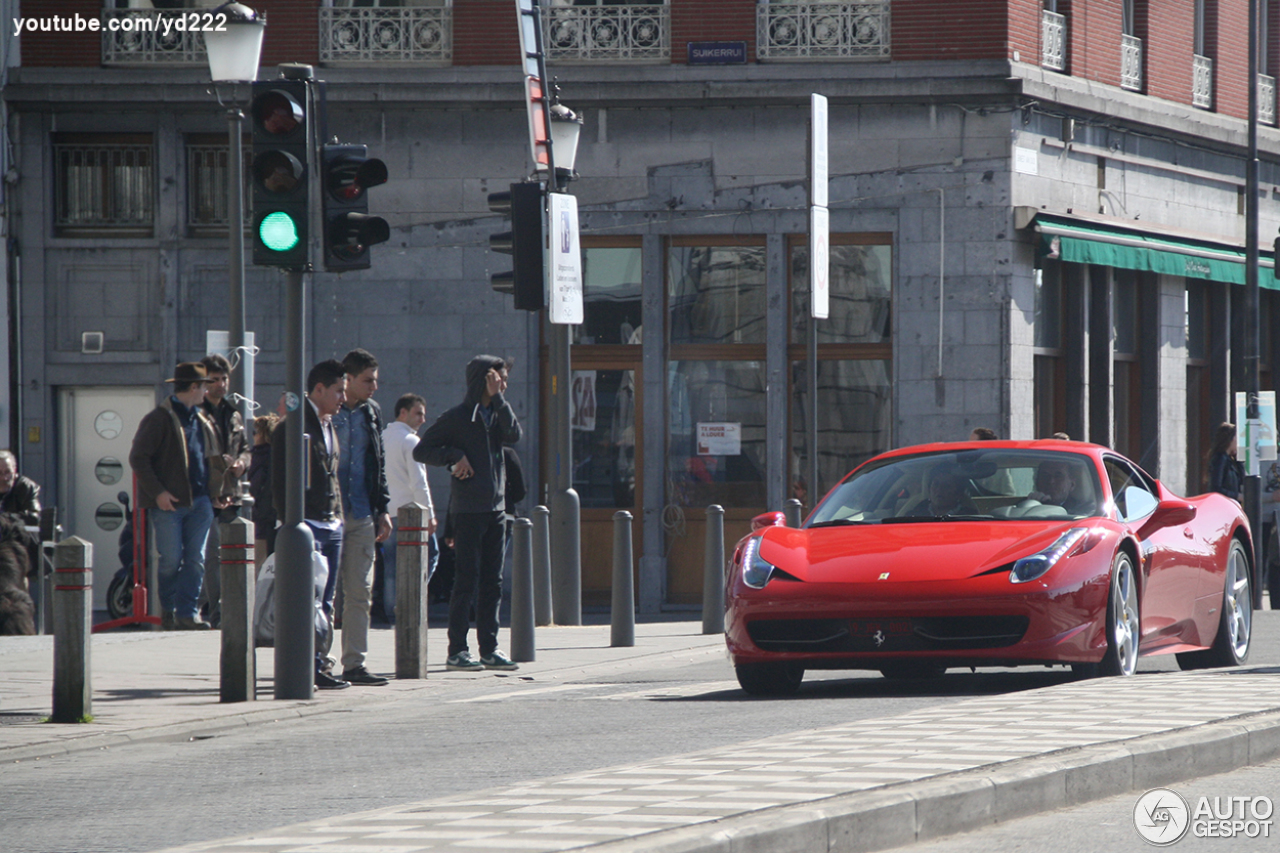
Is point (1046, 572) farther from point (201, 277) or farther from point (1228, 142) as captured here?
point (1228, 142)

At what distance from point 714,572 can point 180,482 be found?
419cm

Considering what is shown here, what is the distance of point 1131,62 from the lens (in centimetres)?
2391

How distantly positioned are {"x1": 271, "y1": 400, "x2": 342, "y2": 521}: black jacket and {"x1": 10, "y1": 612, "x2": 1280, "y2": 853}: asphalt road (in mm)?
1177

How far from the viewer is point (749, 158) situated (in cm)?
2109

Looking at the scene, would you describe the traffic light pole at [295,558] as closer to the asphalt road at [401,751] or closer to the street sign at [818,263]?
the asphalt road at [401,751]

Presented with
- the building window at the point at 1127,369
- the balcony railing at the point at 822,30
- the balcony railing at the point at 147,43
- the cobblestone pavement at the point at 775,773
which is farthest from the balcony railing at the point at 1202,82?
the cobblestone pavement at the point at 775,773

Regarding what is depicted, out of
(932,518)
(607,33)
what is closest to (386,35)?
(607,33)

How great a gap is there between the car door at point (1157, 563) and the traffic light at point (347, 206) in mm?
4300

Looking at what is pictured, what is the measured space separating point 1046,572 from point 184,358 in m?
13.7

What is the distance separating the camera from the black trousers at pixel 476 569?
Answer: 11.8m

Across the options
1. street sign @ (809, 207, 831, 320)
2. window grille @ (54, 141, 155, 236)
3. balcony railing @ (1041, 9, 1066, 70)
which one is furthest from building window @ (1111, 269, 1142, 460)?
window grille @ (54, 141, 155, 236)

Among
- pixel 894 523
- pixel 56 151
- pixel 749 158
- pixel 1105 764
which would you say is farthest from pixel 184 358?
pixel 1105 764

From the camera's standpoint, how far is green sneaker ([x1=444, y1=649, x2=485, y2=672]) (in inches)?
476

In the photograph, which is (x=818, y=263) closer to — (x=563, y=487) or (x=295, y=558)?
(x=563, y=487)
